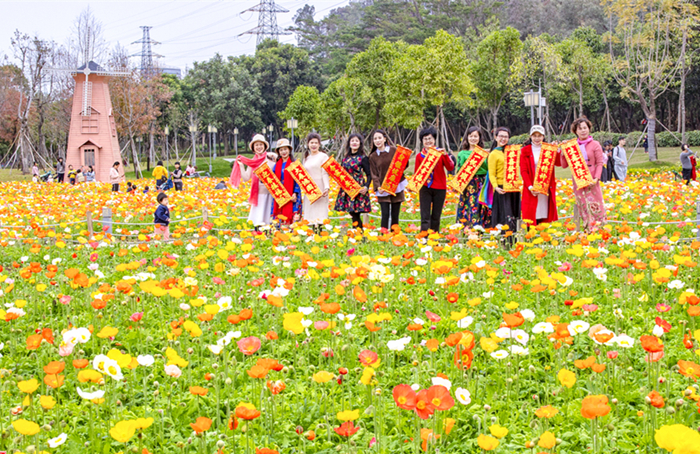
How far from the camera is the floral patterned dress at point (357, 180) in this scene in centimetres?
862

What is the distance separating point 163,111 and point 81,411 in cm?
4694

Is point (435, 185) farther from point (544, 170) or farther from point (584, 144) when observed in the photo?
point (584, 144)

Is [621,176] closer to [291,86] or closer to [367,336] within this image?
[367,336]

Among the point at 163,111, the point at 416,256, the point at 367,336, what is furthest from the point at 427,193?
the point at 163,111

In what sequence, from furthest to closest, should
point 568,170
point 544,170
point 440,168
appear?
point 568,170 < point 440,168 < point 544,170

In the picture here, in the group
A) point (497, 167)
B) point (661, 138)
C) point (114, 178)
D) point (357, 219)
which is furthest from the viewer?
point (661, 138)

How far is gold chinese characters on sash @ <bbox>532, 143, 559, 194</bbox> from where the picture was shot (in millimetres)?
7777

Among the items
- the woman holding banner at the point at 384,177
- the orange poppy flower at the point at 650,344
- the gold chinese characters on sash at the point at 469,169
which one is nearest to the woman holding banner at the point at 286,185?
the woman holding banner at the point at 384,177

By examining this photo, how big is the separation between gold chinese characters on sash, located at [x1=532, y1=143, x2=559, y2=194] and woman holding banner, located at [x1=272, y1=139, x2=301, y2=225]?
9.94ft

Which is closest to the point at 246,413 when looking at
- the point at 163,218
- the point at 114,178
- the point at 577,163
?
the point at 577,163

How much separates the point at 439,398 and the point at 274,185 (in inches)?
257

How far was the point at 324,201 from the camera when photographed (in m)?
8.76

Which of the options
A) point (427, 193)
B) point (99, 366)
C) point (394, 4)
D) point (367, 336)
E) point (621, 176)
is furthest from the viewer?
point (394, 4)

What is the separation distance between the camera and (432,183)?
830cm
